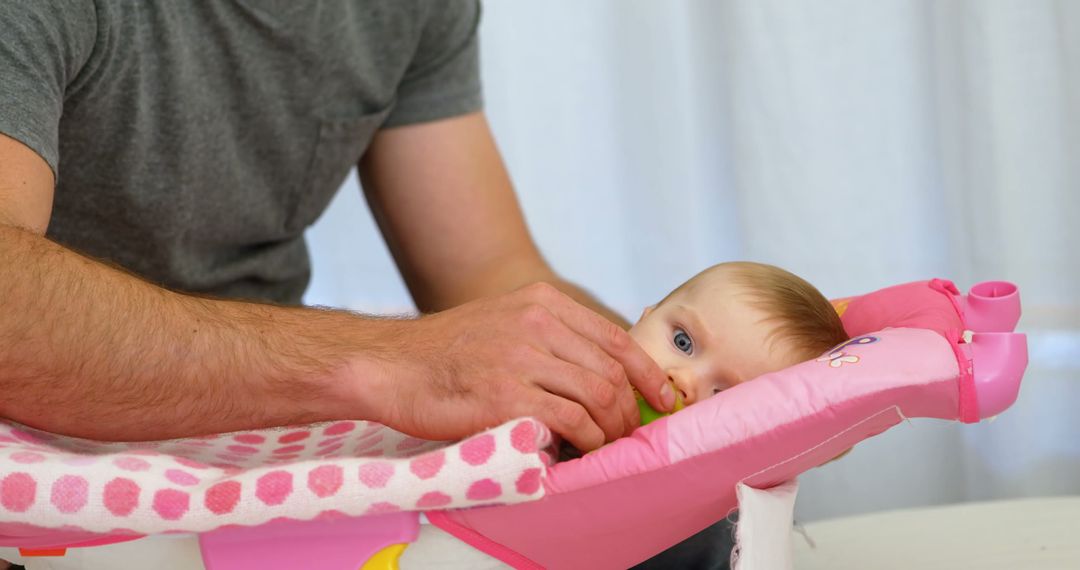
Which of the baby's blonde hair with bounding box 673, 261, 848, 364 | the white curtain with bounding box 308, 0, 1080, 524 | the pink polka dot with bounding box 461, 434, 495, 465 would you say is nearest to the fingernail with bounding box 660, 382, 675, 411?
the baby's blonde hair with bounding box 673, 261, 848, 364

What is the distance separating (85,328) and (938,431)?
1.32 metres

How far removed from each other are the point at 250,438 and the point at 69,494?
8.9 inches

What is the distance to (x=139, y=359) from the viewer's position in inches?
36.1

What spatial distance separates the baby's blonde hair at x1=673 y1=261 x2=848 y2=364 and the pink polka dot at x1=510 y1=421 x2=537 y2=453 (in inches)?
11.8

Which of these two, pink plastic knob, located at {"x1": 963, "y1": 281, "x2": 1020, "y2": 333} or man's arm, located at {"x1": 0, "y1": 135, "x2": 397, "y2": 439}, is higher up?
man's arm, located at {"x1": 0, "y1": 135, "x2": 397, "y2": 439}

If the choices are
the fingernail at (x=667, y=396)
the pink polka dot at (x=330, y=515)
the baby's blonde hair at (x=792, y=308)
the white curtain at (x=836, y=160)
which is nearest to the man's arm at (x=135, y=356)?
the pink polka dot at (x=330, y=515)

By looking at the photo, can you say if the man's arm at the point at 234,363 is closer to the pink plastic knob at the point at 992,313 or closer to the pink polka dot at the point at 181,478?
the pink polka dot at the point at 181,478

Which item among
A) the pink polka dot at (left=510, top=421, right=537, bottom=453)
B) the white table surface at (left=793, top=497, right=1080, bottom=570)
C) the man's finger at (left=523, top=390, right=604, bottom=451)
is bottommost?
the white table surface at (left=793, top=497, right=1080, bottom=570)

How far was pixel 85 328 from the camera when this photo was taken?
906 mm

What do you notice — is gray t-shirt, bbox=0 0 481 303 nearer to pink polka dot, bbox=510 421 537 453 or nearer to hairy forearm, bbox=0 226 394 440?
hairy forearm, bbox=0 226 394 440

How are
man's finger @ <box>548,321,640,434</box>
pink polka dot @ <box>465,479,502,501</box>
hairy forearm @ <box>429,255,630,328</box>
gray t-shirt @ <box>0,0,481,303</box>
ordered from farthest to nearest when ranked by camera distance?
hairy forearm @ <box>429,255,630,328</box> < gray t-shirt @ <box>0,0,481,303</box> < man's finger @ <box>548,321,640,434</box> < pink polka dot @ <box>465,479,502,501</box>

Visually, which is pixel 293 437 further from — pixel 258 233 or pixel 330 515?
pixel 258 233

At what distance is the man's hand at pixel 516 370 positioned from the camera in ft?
3.04

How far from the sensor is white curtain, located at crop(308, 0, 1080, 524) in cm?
165
